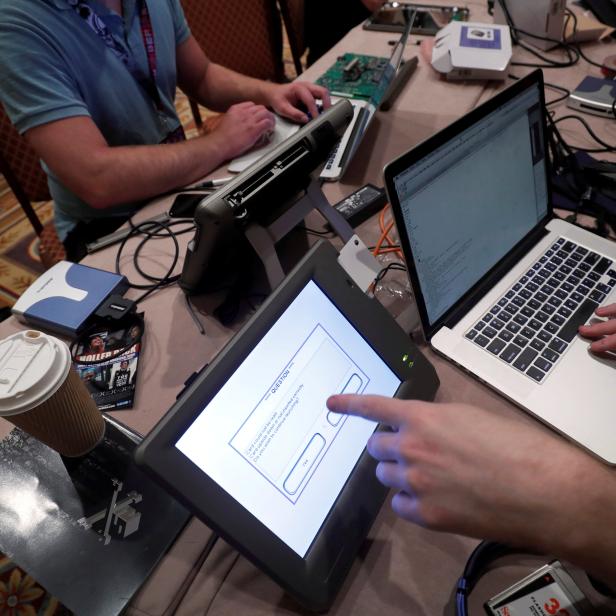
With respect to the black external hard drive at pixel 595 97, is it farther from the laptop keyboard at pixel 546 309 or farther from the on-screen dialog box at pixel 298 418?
the on-screen dialog box at pixel 298 418

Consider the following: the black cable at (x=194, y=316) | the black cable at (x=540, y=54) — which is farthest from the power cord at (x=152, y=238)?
the black cable at (x=540, y=54)

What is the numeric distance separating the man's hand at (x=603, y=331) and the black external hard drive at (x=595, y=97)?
2.28ft

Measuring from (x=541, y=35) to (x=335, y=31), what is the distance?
98 cm

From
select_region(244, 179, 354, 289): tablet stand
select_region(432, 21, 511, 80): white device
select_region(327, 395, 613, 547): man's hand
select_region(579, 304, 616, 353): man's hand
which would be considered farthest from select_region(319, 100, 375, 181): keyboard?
select_region(327, 395, 613, 547): man's hand

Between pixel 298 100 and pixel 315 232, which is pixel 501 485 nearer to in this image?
pixel 315 232

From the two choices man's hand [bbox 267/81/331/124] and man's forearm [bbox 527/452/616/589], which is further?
man's hand [bbox 267/81/331/124]

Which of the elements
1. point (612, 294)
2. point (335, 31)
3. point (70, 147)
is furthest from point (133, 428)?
point (335, 31)

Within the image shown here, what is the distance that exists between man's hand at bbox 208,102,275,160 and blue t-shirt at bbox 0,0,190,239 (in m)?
0.26

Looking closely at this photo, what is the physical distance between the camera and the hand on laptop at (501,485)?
0.39 m

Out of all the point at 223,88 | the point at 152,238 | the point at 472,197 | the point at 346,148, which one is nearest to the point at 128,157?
the point at 152,238

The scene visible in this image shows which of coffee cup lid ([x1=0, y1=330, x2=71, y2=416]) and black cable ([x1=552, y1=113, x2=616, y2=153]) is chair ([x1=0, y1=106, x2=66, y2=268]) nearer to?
coffee cup lid ([x1=0, y1=330, x2=71, y2=416])

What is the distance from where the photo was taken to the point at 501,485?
0.39 metres

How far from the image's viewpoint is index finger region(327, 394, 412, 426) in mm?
437

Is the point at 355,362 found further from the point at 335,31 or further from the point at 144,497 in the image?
the point at 335,31
